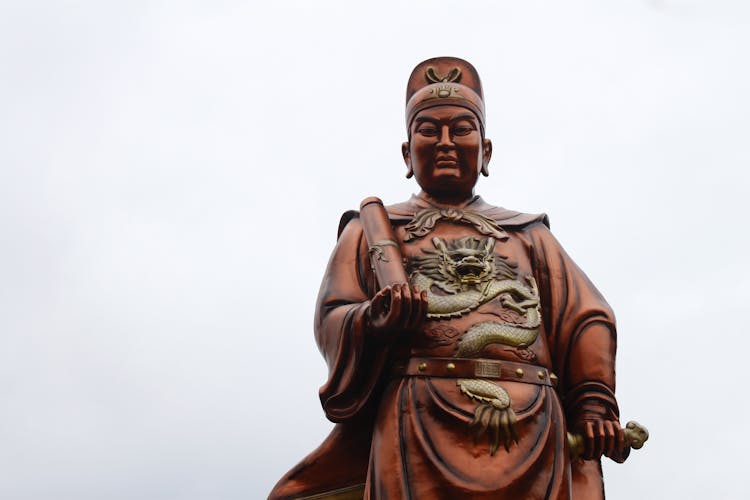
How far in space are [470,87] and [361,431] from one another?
2719 millimetres

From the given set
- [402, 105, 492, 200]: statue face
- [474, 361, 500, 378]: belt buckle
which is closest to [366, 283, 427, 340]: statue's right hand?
[474, 361, 500, 378]: belt buckle

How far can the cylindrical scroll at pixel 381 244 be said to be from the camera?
22.0 feet

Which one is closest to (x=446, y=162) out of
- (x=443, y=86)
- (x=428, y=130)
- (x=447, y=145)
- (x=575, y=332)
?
(x=447, y=145)

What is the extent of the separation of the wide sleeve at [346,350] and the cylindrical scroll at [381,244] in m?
0.24

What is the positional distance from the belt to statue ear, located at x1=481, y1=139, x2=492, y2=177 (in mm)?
1961

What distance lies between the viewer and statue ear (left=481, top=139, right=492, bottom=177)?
8016 mm

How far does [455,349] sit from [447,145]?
1728mm

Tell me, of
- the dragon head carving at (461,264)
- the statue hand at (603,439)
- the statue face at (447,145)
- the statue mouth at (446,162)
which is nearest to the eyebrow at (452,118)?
the statue face at (447,145)

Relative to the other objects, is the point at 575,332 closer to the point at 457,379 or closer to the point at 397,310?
the point at 457,379

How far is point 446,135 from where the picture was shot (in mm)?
7566

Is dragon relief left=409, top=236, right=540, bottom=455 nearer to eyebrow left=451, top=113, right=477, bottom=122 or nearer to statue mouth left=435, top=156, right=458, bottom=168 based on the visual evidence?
statue mouth left=435, top=156, right=458, bottom=168

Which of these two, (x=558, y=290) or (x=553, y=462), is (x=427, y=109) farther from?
(x=553, y=462)

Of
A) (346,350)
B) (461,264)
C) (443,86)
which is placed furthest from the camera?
(443,86)

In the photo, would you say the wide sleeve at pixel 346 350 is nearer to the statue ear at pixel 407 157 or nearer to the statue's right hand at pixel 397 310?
the statue's right hand at pixel 397 310
